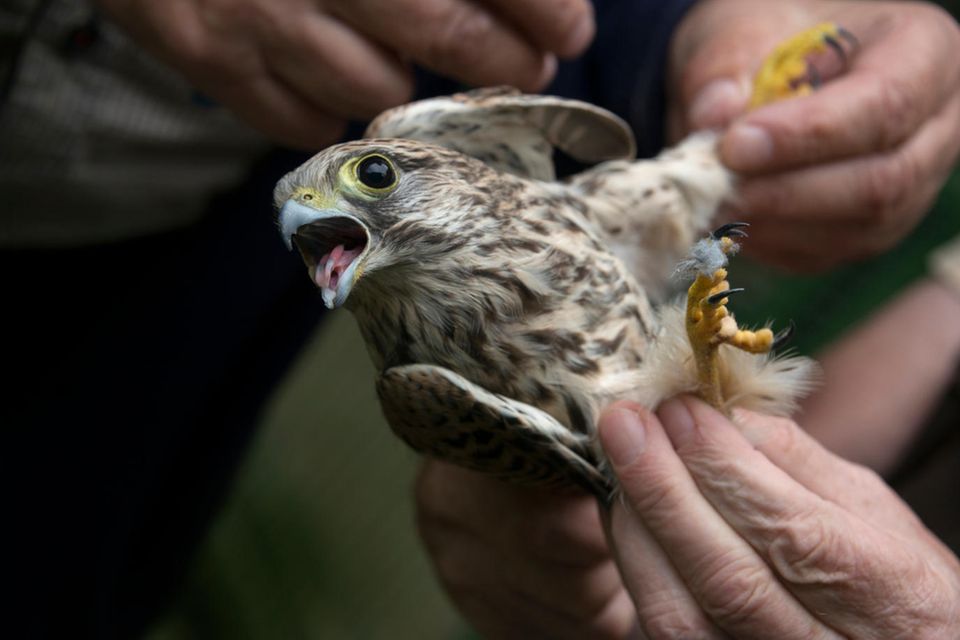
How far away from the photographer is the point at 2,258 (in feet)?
8.28

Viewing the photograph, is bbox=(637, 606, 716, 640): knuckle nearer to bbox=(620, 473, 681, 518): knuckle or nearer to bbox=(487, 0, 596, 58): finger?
bbox=(620, 473, 681, 518): knuckle

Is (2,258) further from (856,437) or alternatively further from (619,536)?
(856,437)

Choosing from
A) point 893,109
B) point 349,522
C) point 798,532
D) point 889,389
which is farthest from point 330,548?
point 798,532

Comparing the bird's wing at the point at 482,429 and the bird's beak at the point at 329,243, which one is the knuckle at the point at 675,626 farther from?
the bird's beak at the point at 329,243

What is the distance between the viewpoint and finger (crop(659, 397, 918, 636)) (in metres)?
1.30

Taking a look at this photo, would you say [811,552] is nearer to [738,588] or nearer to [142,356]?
[738,588]

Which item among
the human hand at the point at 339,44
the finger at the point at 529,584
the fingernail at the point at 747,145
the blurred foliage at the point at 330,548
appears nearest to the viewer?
the human hand at the point at 339,44

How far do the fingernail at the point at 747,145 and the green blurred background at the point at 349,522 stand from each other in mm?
2166

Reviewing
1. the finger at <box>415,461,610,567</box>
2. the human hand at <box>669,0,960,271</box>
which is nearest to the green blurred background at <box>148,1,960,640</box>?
the human hand at <box>669,0,960,271</box>

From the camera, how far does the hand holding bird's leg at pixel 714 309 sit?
1.23 metres

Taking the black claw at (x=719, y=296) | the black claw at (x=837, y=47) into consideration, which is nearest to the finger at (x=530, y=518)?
the black claw at (x=719, y=296)

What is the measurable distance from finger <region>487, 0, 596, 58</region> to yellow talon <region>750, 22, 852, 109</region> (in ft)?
1.81

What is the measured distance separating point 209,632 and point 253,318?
9.03ft

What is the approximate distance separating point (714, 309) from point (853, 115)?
39.5 inches
